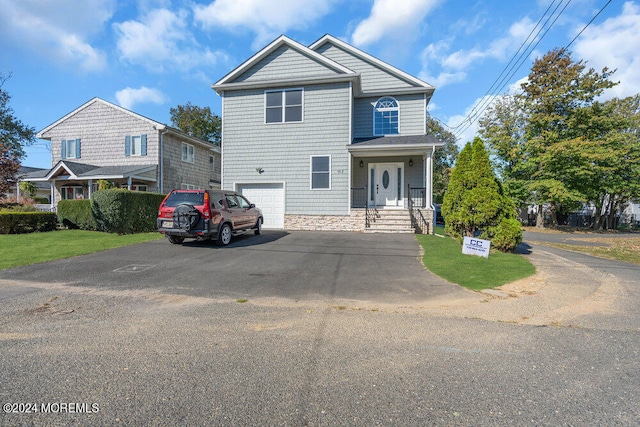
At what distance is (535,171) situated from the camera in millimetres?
22984

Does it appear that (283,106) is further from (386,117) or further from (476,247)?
(476,247)

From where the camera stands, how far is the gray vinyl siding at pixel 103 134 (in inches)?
768

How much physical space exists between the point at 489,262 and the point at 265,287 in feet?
17.2

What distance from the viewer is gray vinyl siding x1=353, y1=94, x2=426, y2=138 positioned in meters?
15.5

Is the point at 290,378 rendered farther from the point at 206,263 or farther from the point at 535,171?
the point at 535,171

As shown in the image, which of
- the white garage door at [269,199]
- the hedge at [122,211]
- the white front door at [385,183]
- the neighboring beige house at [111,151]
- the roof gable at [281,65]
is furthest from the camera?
the neighboring beige house at [111,151]

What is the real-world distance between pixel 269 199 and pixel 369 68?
28.7 feet

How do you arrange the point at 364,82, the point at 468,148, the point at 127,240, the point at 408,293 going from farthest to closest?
the point at 364,82 < the point at 127,240 < the point at 468,148 < the point at 408,293

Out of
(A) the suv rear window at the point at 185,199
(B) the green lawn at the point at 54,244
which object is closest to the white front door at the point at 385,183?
(A) the suv rear window at the point at 185,199

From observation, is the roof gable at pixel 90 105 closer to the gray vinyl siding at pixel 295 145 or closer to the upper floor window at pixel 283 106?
the gray vinyl siding at pixel 295 145

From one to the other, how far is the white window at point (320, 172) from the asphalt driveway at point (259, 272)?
4927 millimetres

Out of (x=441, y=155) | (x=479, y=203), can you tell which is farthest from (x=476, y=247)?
(x=441, y=155)

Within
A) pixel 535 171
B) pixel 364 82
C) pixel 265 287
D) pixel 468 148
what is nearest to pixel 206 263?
pixel 265 287

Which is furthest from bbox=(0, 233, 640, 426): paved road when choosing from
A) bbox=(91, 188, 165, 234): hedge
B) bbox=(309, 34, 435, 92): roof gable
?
bbox=(309, 34, 435, 92): roof gable
